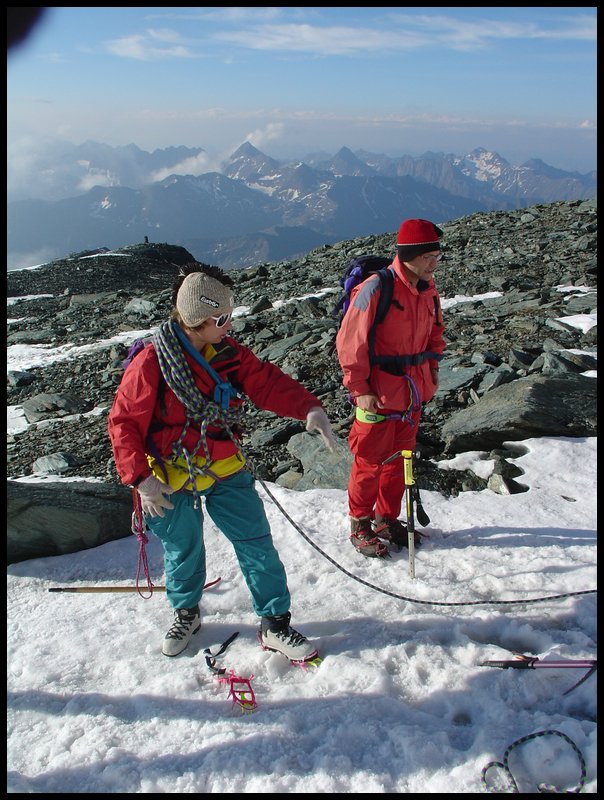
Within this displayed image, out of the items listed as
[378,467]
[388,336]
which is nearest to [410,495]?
[378,467]

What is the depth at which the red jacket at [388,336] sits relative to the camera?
4.52 m

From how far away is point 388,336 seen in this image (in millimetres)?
4660

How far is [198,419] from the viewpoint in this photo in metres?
3.70

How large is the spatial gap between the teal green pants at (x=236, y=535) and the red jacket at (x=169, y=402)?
0.31 metres

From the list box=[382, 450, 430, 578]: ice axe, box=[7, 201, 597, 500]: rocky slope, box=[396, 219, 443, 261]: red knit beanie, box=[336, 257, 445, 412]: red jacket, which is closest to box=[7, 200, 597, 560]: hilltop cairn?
box=[7, 201, 597, 500]: rocky slope

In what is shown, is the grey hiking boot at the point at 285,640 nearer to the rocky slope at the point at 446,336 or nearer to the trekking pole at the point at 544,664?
the trekking pole at the point at 544,664

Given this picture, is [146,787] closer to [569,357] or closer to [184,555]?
[184,555]

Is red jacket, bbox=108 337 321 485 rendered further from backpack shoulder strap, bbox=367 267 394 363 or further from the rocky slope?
the rocky slope

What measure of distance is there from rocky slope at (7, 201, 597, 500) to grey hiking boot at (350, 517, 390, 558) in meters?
1.25

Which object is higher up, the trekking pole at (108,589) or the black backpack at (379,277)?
the black backpack at (379,277)

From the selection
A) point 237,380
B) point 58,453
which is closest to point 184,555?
point 237,380

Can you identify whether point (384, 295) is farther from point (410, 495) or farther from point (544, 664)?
point (544, 664)

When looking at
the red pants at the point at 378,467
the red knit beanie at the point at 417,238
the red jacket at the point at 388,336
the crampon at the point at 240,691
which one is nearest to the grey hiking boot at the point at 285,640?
the crampon at the point at 240,691

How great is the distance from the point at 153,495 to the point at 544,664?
8.51ft
